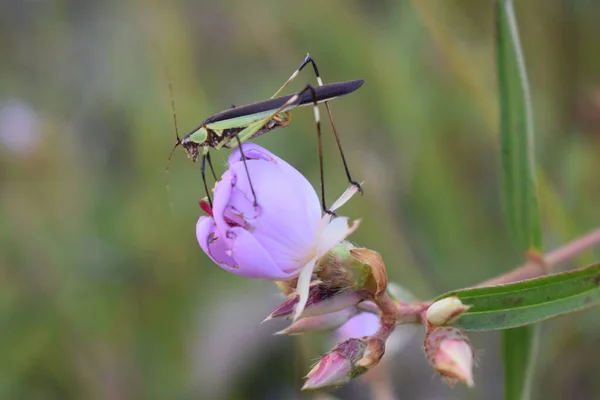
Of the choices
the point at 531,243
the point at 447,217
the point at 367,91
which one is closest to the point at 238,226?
the point at 531,243

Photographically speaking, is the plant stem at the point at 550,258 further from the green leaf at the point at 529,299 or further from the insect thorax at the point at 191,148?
the insect thorax at the point at 191,148

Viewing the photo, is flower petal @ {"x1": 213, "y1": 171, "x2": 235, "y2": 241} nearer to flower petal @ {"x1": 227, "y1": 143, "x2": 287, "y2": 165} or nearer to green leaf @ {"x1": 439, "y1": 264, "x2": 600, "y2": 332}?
flower petal @ {"x1": 227, "y1": 143, "x2": 287, "y2": 165}

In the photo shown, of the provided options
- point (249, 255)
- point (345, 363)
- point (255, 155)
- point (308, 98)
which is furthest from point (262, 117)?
point (345, 363)

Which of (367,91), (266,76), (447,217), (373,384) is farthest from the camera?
(266,76)

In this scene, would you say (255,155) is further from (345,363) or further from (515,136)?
(515,136)

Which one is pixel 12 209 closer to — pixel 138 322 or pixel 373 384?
pixel 138 322

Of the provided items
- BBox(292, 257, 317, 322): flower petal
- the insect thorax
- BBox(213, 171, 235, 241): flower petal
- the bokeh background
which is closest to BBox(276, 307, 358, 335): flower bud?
BBox(292, 257, 317, 322): flower petal
